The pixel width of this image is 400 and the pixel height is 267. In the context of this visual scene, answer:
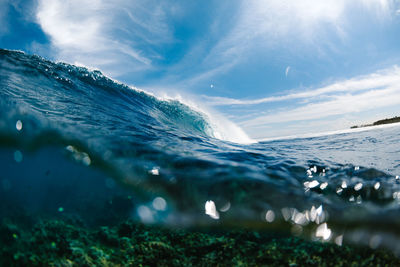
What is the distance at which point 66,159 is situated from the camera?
2.45m

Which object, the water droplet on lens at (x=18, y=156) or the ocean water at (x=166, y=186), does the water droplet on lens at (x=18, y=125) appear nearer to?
the ocean water at (x=166, y=186)

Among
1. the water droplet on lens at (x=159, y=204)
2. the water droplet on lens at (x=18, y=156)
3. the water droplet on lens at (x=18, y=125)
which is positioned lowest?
the water droplet on lens at (x=159, y=204)

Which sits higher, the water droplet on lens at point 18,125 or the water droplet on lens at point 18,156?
the water droplet on lens at point 18,125

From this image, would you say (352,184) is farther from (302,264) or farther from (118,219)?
(118,219)

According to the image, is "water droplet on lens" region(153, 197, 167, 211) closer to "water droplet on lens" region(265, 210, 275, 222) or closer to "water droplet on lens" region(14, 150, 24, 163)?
"water droplet on lens" region(265, 210, 275, 222)

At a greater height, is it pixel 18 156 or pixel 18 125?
pixel 18 125

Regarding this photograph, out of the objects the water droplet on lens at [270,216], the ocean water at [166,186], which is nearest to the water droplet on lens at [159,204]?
the ocean water at [166,186]

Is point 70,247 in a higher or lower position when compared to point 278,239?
higher

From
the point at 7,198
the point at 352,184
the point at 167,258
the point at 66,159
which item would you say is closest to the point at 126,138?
the point at 66,159

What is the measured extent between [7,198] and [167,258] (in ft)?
5.62

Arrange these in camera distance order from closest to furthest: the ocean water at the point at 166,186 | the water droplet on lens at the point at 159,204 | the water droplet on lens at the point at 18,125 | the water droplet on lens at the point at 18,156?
the ocean water at the point at 166,186, the water droplet on lens at the point at 159,204, the water droplet on lens at the point at 18,156, the water droplet on lens at the point at 18,125

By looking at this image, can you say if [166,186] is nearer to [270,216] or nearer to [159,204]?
[159,204]

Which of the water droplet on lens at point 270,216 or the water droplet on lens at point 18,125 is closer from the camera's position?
the water droplet on lens at point 270,216

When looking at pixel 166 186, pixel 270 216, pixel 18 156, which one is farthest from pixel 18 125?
pixel 270 216
